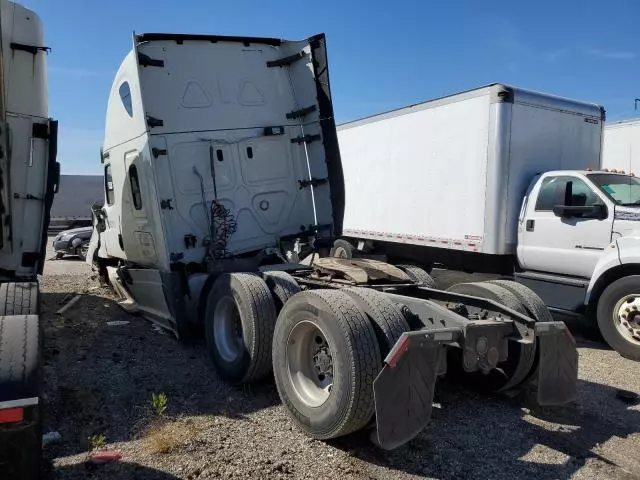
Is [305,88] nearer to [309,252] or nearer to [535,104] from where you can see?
[309,252]

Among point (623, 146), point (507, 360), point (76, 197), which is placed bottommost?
point (507, 360)

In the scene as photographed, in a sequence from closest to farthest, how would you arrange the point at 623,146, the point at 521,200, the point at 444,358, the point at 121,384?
the point at 444,358 < the point at 121,384 < the point at 521,200 < the point at 623,146

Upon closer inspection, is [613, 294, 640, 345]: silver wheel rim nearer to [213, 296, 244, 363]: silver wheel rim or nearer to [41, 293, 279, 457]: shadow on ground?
[41, 293, 279, 457]: shadow on ground

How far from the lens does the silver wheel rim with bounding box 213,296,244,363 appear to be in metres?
5.38

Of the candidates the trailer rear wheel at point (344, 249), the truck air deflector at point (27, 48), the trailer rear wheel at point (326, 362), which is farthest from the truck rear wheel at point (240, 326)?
the trailer rear wheel at point (344, 249)

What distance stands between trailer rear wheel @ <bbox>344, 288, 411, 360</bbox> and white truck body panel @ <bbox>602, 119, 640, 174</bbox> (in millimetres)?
8293

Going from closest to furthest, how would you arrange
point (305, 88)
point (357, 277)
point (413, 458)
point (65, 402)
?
point (413, 458)
point (65, 402)
point (357, 277)
point (305, 88)

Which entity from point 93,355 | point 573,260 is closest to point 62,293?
point 93,355

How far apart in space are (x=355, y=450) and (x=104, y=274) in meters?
7.09

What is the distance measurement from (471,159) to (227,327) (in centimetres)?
466

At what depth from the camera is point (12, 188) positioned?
5.61 meters

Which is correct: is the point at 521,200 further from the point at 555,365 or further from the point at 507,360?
the point at 555,365

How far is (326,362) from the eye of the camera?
4059 mm

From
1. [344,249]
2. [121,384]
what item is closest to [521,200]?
[344,249]
